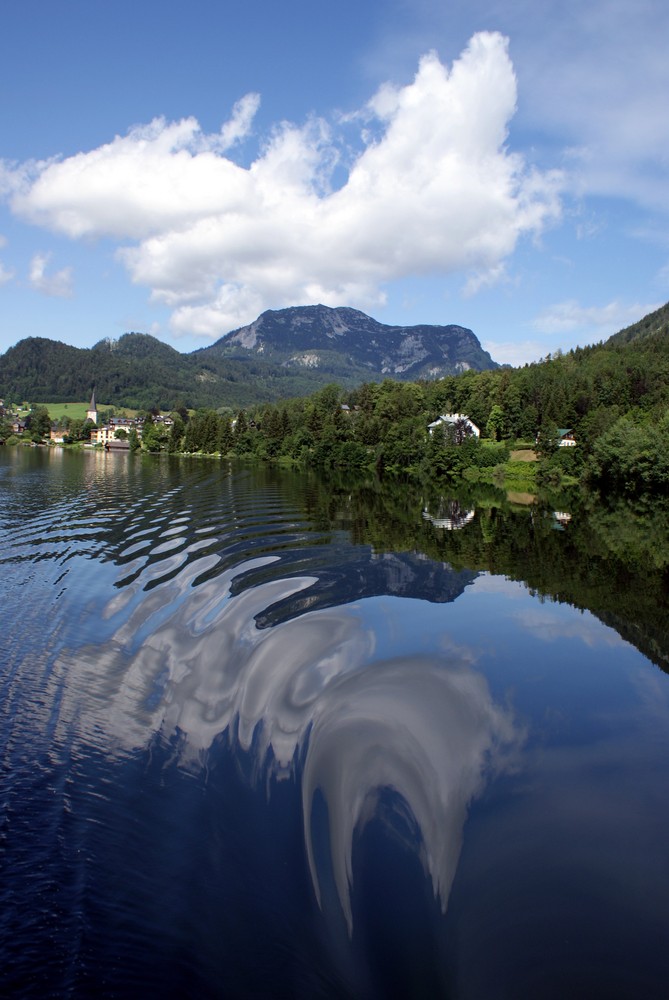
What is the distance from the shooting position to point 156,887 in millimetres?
6504

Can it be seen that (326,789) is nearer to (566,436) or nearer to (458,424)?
(458,424)

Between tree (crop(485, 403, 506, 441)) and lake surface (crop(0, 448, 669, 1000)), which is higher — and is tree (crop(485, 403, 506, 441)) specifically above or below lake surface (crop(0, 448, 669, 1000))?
above

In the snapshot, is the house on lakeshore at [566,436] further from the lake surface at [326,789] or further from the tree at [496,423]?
the lake surface at [326,789]

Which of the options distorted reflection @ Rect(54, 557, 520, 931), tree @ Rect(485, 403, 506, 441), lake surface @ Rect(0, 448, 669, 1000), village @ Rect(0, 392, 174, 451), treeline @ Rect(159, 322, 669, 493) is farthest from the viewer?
village @ Rect(0, 392, 174, 451)

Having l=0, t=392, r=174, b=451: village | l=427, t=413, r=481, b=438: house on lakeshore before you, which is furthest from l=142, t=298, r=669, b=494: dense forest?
l=0, t=392, r=174, b=451: village

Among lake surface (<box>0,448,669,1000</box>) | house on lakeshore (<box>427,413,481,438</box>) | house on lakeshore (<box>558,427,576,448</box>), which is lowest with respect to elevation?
lake surface (<box>0,448,669,1000</box>)

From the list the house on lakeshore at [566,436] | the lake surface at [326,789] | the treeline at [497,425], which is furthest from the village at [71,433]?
the lake surface at [326,789]

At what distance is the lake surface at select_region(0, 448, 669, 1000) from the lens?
5809 millimetres

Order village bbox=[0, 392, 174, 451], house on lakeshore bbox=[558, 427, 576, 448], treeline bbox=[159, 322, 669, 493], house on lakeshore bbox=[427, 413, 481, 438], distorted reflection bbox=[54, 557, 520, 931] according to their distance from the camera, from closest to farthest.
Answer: distorted reflection bbox=[54, 557, 520, 931]
treeline bbox=[159, 322, 669, 493]
house on lakeshore bbox=[558, 427, 576, 448]
house on lakeshore bbox=[427, 413, 481, 438]
village bbox=[0, 392, 174, 451]

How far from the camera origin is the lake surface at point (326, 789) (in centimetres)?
581

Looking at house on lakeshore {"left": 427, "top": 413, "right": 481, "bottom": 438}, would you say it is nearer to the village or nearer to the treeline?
the treeline

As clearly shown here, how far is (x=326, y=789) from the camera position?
8.61 m

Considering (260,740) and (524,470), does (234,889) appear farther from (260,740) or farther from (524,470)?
(524,470)

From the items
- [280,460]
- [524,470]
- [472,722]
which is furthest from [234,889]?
[280,460]
